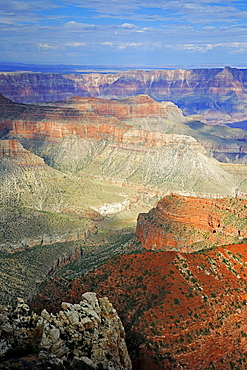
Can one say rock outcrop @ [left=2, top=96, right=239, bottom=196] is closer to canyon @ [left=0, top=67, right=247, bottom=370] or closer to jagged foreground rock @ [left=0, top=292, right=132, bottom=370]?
canyon @ [left=0, top=67, right=247, bottom=370]

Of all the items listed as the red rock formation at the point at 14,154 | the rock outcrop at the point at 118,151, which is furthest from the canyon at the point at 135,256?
the rock outcrop at the point at 118,151

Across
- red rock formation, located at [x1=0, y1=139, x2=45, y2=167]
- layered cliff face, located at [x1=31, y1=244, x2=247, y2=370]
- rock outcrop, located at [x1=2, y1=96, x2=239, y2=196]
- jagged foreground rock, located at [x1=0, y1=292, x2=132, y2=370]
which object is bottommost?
rock outcrop, located at [x1=2, y1=96, x2=239, y2=196]

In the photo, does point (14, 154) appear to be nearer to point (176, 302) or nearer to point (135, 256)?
point (135, 256)

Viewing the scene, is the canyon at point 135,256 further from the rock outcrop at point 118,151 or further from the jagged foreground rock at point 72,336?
the rock outcrop at point 118,151

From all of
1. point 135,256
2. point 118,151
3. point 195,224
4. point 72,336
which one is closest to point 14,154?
point 118,151

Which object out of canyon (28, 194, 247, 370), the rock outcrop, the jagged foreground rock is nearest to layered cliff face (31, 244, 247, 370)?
canyon (28, 194, 247, 370)
